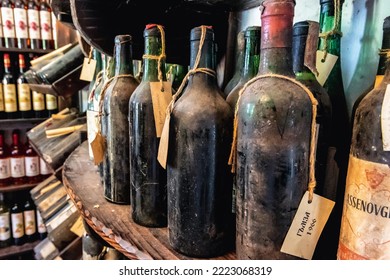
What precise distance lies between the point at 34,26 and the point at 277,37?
75.1 inches

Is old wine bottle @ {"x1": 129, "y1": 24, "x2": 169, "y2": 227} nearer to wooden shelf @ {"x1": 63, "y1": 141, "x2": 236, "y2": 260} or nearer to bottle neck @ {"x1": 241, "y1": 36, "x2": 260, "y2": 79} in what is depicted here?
wooden shelf @ {"x1": 63, "y1": 141, "x2": 236, "y2": 260}

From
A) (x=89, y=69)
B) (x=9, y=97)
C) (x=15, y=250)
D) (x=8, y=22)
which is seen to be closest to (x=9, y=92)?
(x=9, y=97)

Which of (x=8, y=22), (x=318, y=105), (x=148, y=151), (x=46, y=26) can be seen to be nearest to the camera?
(x=318, y=105)

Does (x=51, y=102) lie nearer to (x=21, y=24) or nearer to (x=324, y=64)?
(x=21, y=24)

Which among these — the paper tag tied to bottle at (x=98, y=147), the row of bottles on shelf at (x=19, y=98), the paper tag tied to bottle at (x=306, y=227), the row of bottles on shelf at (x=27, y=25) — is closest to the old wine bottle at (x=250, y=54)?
the paper tag tied to bottle at (x=306, y=227)

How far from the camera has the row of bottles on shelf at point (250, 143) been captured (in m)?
0.40

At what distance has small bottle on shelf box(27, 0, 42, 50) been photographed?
1.87 metres

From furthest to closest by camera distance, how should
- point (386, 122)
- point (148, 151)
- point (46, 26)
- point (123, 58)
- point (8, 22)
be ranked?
point (46, 26), point (8, 22), point (123, 58), point (148, 151), point (386, 122)

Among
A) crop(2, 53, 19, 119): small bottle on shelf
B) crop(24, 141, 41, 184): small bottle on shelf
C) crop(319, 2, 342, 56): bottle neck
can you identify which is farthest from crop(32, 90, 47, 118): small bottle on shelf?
crop(319, 2, 342, 56): bottle neck

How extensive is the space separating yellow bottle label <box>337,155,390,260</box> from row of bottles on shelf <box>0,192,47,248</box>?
1.84m

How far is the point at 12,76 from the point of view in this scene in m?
1.85

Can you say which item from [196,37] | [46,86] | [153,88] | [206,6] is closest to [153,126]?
[153,88]

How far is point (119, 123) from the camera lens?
0.66 metres

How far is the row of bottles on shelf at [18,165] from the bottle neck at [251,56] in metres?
1.69
